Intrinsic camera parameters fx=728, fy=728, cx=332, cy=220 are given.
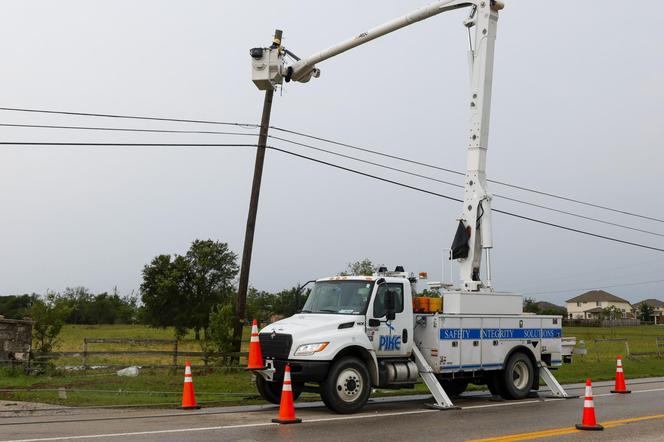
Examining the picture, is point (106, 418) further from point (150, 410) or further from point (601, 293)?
point (601, 293)

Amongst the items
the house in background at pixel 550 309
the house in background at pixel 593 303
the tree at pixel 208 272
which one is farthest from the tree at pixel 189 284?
the house in background at pixel 593 303

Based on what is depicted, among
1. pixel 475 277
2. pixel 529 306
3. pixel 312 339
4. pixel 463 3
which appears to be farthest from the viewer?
pixel 529 306

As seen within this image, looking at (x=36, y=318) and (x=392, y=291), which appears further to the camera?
(x=36, y=318)

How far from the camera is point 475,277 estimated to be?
16281 mm

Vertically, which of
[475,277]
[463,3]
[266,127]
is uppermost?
[463,3]

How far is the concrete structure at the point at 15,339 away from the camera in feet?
69.2

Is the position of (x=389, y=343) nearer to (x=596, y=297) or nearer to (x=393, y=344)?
(x=393, y=344)

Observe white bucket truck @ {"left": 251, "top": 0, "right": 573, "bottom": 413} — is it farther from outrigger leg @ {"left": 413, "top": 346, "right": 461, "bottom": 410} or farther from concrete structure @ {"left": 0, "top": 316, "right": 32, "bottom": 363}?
concrete structure @ {"left": 0, "top": 316, "right": 32, "bottom": 363}

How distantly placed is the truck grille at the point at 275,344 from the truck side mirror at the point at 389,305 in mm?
2018

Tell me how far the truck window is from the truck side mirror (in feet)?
0.27

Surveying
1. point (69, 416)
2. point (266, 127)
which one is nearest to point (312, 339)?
point (69, 416)

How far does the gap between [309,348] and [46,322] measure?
1259 centimetres

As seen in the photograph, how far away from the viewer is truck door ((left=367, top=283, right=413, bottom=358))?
1370 centimetres

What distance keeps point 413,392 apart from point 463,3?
368 inches
